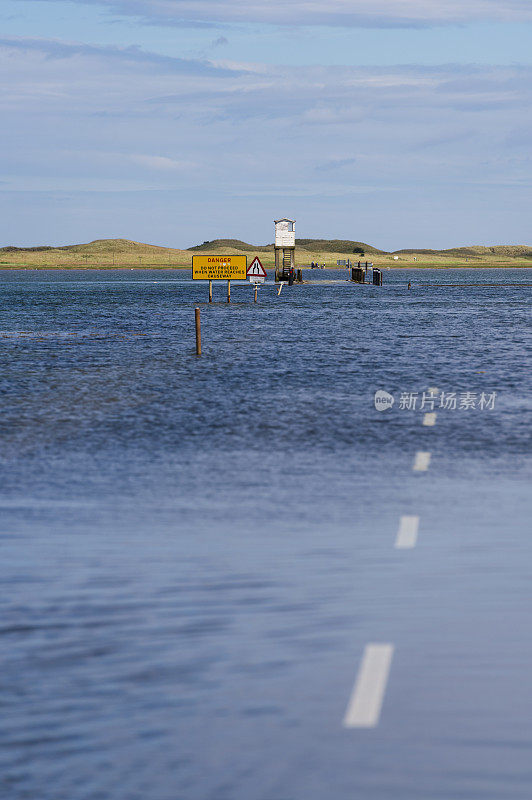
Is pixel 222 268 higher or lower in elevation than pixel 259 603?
higher

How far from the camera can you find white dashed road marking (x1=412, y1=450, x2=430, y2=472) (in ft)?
46.1

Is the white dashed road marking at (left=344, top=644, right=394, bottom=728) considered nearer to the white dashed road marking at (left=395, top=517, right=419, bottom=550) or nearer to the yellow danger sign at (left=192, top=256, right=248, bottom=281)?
the white dashed road marking at (left=395, top=517, right=419, bottom=550)

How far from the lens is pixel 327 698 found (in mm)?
6008

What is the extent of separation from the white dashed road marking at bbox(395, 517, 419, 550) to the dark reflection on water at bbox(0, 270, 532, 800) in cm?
10

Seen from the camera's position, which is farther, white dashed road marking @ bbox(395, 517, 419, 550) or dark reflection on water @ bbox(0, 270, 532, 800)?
white dashed road marking @ bbox(395, 517, 419, 550)

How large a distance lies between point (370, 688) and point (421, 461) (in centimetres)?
865

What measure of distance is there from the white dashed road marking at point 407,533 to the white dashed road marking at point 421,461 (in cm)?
310

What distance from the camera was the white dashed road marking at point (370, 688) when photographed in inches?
224

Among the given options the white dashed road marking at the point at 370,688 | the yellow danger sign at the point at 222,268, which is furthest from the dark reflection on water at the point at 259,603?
the yellow danger sign at the point at 222,268

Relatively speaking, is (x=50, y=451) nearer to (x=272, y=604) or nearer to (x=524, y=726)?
(x=272, y=604)

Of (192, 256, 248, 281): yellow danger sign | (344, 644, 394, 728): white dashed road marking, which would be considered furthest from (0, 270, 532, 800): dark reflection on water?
(192, 256, 248, 281): yellow danger sign

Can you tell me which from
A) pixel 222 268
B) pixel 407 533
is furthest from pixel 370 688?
pixel 222 268

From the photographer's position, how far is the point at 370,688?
613cm

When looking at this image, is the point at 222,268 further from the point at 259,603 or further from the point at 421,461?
the point at 259,603
